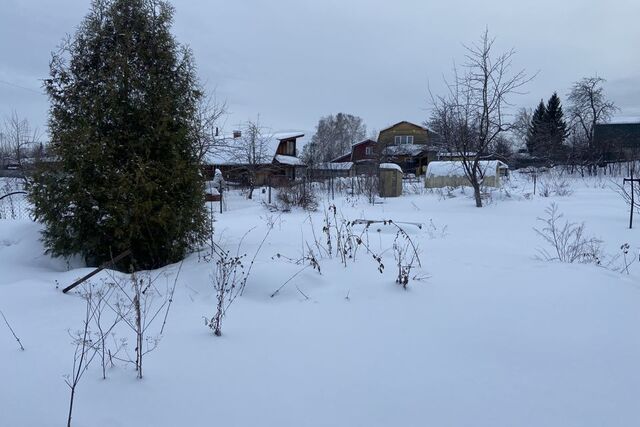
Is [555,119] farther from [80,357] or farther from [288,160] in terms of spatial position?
[80,357]

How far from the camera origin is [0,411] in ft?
7.10

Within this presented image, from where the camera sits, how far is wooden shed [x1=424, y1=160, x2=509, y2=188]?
2177 cm

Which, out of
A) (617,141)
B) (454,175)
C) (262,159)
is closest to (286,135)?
(262,159)

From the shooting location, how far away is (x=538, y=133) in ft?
142

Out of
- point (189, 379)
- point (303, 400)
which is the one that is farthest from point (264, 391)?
point (189, 379)

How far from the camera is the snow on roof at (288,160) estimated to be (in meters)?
37.0

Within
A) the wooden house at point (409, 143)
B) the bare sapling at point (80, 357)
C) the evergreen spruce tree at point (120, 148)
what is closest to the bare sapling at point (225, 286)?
the bare sapling at point (80, 357)

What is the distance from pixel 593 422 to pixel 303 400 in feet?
4.85

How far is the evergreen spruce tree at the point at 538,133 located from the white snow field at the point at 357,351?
36.6 metres

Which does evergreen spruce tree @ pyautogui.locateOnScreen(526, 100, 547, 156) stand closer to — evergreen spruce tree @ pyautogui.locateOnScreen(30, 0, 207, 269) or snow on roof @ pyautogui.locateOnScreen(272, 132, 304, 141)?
snow on roof @ pyautogui.locateOnScreen(272, 132, 304, 141)

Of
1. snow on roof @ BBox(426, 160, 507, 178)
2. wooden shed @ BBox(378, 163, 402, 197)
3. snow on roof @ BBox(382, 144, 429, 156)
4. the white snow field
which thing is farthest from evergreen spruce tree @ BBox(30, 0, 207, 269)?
snow on roof @ BBox(382, 144, 429, 156)

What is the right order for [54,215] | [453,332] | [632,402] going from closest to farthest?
[632,402] < [453,332] < [54,215]

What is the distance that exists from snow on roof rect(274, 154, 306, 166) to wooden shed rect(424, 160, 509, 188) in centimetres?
1509

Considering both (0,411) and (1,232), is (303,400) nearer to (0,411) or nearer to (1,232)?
(0,411)
